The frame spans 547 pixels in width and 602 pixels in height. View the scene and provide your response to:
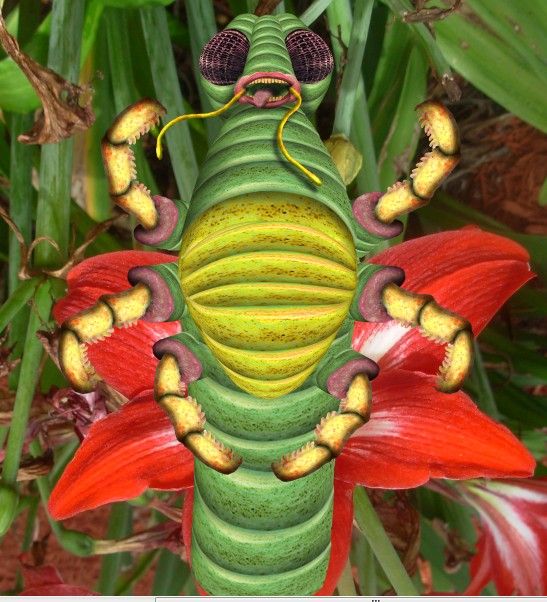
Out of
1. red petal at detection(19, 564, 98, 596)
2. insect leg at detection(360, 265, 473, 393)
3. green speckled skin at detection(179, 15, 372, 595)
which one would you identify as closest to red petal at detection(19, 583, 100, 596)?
red petal at detection(19, 564, 98, 596)

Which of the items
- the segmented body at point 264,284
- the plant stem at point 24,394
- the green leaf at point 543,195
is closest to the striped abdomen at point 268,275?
the segmented body at point 264,284

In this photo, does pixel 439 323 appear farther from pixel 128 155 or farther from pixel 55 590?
pixel 55 590

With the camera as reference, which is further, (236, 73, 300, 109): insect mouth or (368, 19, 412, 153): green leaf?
(368, 19, 412, 153): green leaf

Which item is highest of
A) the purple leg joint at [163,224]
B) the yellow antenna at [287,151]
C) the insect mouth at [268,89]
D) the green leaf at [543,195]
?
the insect mouth at [268,89]

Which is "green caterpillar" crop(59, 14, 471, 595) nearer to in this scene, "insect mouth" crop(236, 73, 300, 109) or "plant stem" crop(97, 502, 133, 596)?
"insect mouth" crop(236, 73, 300, 109)

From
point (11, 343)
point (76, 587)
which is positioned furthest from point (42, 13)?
point (76, 587)

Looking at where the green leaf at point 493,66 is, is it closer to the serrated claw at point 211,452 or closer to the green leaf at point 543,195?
the green leaf at point 543,195

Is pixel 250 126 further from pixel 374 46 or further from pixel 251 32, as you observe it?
pixel 374 46
